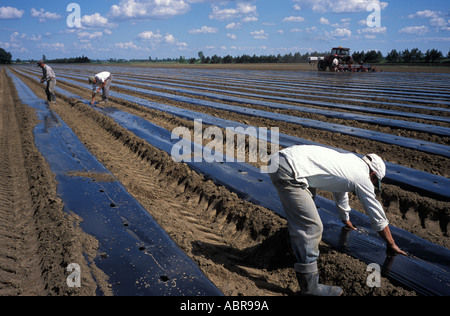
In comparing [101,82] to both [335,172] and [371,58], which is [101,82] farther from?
[371,58]

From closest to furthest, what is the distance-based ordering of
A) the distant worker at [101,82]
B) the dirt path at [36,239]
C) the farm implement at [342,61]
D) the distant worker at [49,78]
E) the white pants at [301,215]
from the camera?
the white pants at [301,215], the dirt path at [36,239], the distant worker at [101,82], the distant worker at [49,78], the farm implement at [342,61]

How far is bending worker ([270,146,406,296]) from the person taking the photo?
257cm

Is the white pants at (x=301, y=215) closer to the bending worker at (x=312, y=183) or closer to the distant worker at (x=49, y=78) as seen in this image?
the bending worker at (x=312, y=183)

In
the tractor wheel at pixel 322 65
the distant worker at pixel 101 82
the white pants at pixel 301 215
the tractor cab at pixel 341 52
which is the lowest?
the white pants at pixel 301 215

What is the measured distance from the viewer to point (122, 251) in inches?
129

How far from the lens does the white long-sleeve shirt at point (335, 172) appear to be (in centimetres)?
258

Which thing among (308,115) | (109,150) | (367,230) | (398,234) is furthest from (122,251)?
(308,115)

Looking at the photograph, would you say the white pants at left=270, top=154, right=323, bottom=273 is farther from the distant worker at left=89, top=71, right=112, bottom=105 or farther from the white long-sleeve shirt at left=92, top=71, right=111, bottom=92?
the white long-sleeve shirt at left=92, top=71, right=111, bottom=92

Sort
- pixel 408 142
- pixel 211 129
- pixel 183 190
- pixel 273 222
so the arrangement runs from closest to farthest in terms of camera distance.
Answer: pixel 273 222 → pixel 183 190 → pixel 408 142 → pixel 211 129

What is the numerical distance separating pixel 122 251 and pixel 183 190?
2.06 metres

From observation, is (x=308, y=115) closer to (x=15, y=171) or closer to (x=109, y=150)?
(x=109, y=150)

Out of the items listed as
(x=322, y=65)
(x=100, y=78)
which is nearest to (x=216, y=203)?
(x=100, y=78)

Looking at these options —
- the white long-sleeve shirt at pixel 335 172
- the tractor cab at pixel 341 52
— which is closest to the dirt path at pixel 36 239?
the white long-sleeve shirt at pixel 335 172
